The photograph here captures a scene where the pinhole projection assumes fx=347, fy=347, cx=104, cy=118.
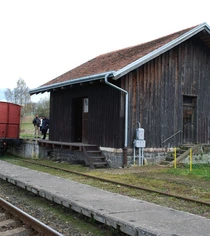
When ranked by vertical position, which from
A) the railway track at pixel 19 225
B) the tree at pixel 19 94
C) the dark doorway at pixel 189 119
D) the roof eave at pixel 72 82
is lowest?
the railway track at pixel 19 225

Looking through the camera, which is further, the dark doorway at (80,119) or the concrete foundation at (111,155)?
the dark doorway at (80,119)

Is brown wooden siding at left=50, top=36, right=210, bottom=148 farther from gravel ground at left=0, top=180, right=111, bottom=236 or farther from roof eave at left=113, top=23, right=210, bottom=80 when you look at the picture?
gravel ground at left=0, top=180, right=111, bottom=236

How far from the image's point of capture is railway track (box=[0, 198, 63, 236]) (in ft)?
18.4

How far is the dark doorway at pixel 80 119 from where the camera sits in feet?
53.3

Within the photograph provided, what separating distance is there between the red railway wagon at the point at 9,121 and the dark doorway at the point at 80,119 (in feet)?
13.2

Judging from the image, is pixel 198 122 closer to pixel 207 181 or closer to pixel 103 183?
pixel 207 181

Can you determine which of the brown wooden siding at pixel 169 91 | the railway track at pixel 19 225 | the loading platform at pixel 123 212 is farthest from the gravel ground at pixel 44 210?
the brown wooden siding at pixel 169 91

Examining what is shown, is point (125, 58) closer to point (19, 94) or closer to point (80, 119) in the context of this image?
point (80, 119)

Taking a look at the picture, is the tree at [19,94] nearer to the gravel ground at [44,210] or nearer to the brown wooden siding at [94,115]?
the brown wooden siding at [94,115]

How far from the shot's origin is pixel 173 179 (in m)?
11.1

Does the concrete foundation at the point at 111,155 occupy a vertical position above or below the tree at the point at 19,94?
below

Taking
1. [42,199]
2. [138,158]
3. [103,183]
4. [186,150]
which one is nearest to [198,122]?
[186,150]

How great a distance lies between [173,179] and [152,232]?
652 centimetres

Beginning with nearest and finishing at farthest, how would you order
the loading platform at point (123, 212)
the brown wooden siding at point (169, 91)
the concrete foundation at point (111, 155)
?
the loading platform at point (123, 212) → the concrete foundation at point (111, 155) → the brown wooden siding at point (169, 91)
